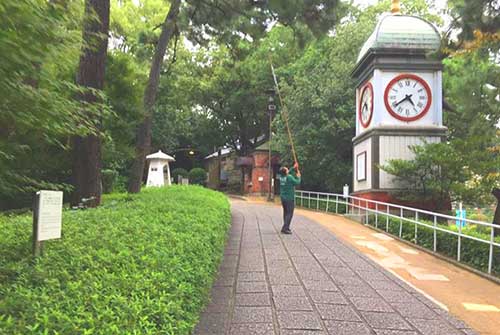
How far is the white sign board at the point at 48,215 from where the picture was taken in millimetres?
3905

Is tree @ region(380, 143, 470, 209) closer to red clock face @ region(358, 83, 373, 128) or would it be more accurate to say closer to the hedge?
the hedge

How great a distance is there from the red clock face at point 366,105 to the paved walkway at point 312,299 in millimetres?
7671

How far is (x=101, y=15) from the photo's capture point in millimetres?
9086

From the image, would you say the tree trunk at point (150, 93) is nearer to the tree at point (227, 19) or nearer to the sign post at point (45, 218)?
the tree at point (227, 19)

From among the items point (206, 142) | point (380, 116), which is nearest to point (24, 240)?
point (380, 116)

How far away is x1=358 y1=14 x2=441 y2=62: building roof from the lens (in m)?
14.7

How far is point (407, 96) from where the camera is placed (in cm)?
1473

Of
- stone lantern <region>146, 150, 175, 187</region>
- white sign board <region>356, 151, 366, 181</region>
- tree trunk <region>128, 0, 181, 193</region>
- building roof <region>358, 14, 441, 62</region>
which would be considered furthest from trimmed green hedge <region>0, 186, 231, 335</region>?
stone lantern <region>146, 150, 175, 187</region>

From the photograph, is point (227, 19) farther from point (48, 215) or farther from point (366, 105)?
point (48, 215)

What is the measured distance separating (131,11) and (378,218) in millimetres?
20684

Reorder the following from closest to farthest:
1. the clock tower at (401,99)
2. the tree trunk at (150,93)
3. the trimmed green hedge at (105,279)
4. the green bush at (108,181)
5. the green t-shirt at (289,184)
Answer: the trimmed green hedge at (105,279)
the green t-shirt at (289,184)
the tree trunk at (150,93)
the clock tower at (401,99)
the green bush at (108,181)

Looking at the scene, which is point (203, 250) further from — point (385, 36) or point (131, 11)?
point (131, 11)

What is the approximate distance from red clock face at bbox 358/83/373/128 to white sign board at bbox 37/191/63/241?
41.2ft

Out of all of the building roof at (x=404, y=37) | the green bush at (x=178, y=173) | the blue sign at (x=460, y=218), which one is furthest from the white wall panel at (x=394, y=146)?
the green bush at (x=178, y=173)
